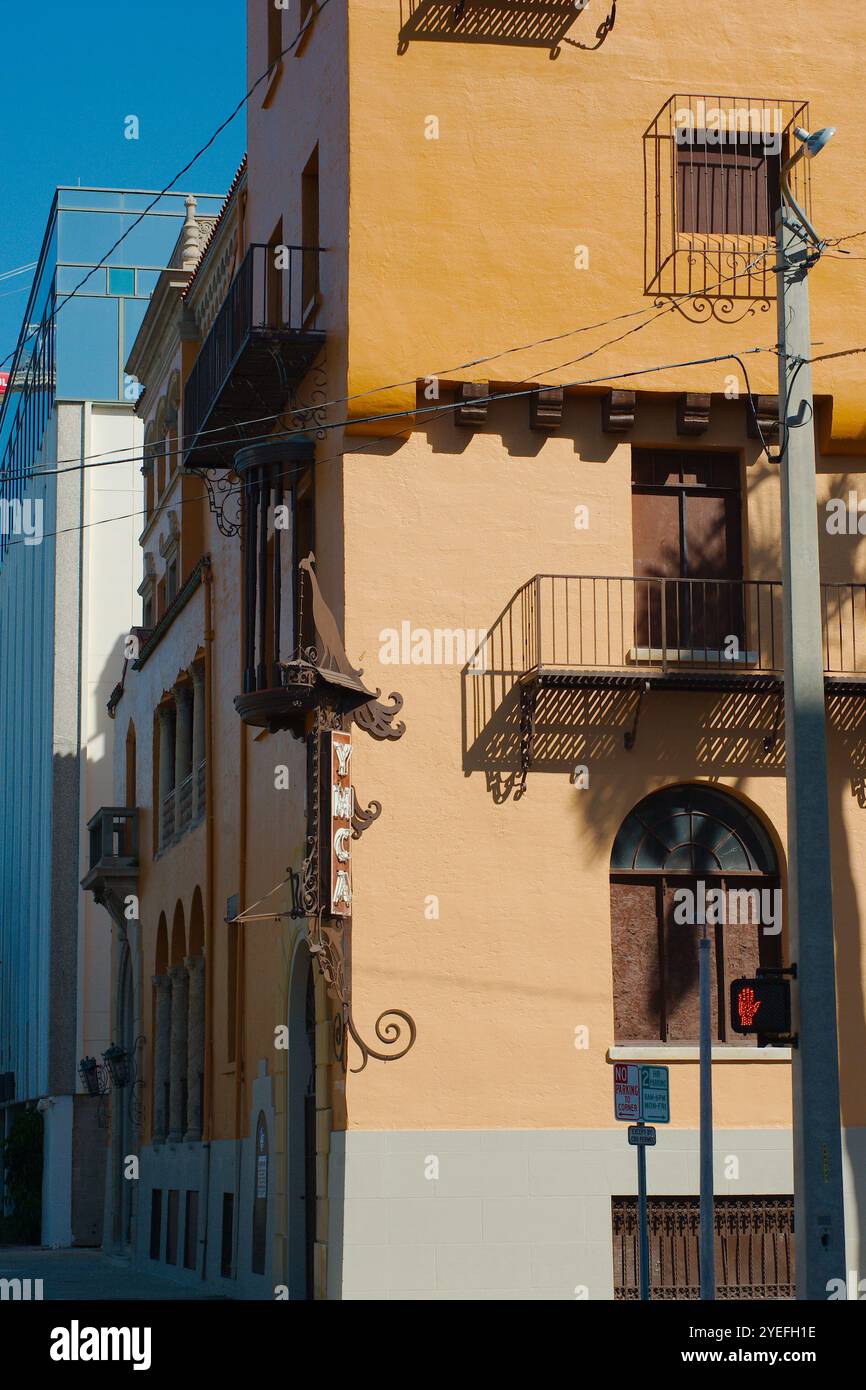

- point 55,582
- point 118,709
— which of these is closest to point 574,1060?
point 118,709

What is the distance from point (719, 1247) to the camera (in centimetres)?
2170

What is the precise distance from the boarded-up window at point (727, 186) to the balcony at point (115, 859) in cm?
2208

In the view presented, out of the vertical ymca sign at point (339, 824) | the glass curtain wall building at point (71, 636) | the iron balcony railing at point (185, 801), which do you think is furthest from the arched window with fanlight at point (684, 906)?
the glass curtain wall building at point (71, 636)

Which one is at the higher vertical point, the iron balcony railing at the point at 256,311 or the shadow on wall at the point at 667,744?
the iron balcony railing at the point at 256,311

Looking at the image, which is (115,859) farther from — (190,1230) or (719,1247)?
(719,1247)

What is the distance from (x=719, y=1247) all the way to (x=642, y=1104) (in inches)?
188

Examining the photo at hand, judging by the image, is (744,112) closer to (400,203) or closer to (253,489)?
(400,203)

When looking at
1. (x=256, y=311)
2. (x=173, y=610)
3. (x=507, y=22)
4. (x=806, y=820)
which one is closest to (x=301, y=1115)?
(x=256, y=311)

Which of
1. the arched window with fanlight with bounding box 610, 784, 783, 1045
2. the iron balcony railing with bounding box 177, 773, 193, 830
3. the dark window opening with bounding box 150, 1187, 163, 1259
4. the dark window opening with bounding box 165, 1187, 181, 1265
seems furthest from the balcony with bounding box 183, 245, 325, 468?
the dark window opening with bounding box 150, 1187, 163, 1259

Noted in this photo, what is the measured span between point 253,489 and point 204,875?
924 centimetres

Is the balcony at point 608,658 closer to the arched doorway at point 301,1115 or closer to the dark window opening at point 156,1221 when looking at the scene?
the arched doorway at point 301,1115

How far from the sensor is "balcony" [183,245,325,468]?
2375 centimetres

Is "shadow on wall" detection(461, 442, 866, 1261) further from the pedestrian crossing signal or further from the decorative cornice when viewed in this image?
the decorative cornice

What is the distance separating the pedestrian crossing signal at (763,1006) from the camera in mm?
16031
